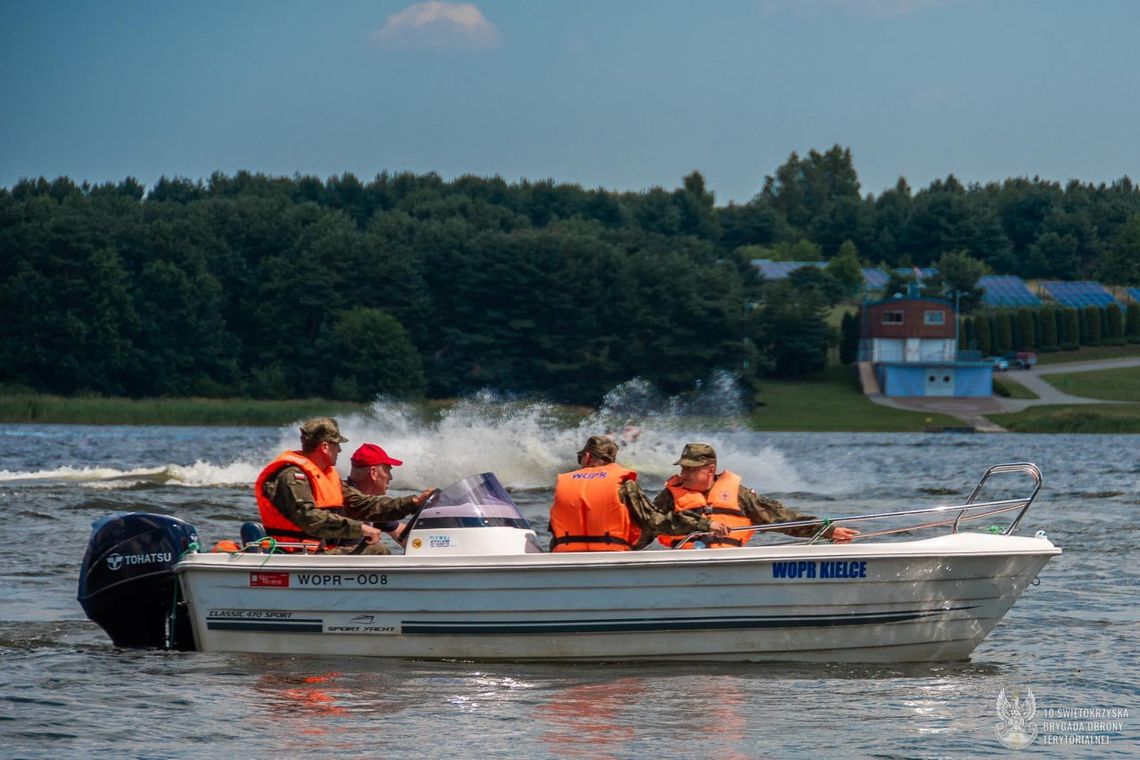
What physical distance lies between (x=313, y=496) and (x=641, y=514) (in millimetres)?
2307

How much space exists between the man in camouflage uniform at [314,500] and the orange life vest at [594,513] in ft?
4.58

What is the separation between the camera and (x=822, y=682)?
1080 centimetres

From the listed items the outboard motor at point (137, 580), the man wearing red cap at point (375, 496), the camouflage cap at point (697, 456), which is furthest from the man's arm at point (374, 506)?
the camouflage cap at point (697, 456)

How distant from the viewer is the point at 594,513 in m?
11.1

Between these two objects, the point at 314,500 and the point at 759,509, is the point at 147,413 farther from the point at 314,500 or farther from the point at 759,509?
the point at 759,509

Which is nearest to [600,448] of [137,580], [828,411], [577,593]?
[577,593]

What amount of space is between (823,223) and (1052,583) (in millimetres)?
176600

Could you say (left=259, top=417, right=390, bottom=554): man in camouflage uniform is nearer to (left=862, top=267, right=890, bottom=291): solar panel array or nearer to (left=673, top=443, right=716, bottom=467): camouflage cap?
(left=673, top=443, right=716, bottom=467): camouflage cap

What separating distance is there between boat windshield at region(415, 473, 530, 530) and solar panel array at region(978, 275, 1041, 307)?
125 metres

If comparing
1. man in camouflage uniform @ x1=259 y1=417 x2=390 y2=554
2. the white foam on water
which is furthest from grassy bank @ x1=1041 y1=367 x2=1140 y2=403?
man in camouflage uniform @ x1=259 y1=417 x2=390 y2=554

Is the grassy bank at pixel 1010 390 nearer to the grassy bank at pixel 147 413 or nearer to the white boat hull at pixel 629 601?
the grassy bank at pixel 147 413

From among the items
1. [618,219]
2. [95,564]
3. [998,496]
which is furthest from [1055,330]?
[95,564]

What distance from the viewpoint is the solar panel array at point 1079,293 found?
141 meters

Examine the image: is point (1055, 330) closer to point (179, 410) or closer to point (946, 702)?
point (179, 410)
